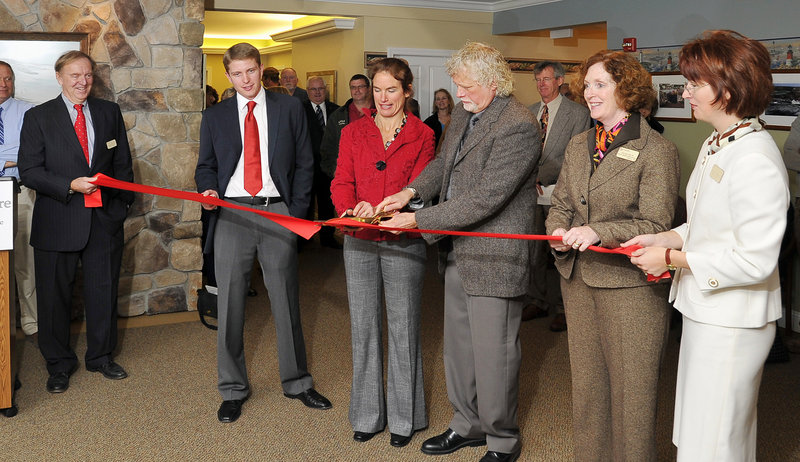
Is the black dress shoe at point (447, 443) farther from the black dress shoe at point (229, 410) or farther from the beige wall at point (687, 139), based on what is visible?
the beige wall at point (687, 139)

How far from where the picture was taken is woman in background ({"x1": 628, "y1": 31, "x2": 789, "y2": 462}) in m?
2.02

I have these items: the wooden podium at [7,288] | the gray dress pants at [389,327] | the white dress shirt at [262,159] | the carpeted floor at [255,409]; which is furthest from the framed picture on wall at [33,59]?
the gray dress pants at [389,327]

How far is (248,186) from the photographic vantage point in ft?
11.8

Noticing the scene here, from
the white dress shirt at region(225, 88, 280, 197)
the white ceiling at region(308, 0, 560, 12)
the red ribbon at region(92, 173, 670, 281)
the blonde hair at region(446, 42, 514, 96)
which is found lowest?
the red ribbon at region(92, 173, 670, 281)

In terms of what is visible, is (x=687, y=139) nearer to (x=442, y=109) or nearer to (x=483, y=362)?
(x=442, y=109)

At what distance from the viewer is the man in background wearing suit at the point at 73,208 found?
4.02 metres

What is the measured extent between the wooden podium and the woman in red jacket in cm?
165

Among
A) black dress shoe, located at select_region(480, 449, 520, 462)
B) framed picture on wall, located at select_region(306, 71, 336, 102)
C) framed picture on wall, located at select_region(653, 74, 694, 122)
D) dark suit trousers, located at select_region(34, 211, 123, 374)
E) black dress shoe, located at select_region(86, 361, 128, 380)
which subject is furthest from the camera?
framed picture on wall, located at select_region(306, 71, 336, 102)

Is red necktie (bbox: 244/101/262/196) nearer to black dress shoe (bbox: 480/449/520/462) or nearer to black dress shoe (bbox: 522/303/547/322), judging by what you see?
black dress shoe (bbox: 480/449/520/462)

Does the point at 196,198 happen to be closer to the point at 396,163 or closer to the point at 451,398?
the point at 396,163

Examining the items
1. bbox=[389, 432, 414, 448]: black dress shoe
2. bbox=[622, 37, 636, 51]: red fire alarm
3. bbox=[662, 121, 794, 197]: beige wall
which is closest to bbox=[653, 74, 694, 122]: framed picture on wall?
bbox=[662, 121, 794, 197]: beige wall

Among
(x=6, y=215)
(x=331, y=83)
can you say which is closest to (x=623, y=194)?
(x=6, y=215)

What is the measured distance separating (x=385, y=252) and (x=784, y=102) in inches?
155

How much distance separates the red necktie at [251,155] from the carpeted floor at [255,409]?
1.16 m
